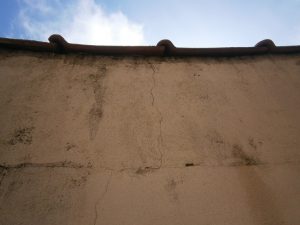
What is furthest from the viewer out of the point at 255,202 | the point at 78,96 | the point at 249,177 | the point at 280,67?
the point at 280,67

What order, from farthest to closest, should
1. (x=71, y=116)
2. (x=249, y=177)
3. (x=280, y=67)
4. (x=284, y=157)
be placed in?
(x=280, y=67) → (x=71, y=116) → (x=284, y=157) → (x=249, y=177)

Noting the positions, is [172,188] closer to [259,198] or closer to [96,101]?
[259,198]

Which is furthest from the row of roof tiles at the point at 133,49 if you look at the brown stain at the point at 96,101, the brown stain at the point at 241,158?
the brown stain at the point at 241,158

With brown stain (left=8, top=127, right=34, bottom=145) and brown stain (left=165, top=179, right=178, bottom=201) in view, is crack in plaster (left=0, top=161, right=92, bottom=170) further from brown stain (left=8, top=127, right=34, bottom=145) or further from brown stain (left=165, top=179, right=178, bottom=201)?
brown stain (left=165, top=179, right=178, bottom=201)

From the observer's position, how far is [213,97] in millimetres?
2912

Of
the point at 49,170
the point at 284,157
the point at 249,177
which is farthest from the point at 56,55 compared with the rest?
the point at 284,157

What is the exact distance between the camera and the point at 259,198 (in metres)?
2.08

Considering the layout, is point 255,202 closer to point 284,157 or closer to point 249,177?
point 249,177

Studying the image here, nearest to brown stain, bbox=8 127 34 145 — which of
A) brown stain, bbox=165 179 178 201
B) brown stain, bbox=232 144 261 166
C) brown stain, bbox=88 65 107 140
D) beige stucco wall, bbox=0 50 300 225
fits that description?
beige stucco wall, bbox=0 50 300 225

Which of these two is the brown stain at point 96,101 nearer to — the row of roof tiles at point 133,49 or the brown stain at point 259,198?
the row of roof tiles at point 133,49

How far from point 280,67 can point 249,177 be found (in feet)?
6.72

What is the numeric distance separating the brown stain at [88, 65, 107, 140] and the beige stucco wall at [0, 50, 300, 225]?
0.5 inches

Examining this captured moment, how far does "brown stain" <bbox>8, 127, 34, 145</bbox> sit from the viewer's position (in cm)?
232

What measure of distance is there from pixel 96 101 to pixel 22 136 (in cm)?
87
